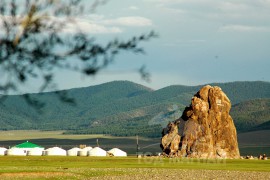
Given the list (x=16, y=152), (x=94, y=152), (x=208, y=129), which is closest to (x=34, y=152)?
(x=16, y=152)

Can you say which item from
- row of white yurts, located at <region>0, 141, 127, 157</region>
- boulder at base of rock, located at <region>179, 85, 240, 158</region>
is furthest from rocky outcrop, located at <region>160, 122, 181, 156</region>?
row of white yurts, located at <region>0, 141, 127, 157</region>

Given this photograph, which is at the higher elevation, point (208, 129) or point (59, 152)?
point (208, 129)

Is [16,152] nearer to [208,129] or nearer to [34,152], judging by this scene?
[34,152]

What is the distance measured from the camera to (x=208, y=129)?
110 meters

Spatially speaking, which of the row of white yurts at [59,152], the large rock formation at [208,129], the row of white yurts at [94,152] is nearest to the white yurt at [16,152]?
the row of white yurts at [59,152]

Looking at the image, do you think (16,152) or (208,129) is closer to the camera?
(208,129)

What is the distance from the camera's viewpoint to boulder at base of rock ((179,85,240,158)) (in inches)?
4241

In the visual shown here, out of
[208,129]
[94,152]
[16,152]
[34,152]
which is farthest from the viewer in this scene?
[16,152]

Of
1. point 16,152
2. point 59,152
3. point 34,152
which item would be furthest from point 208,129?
point 16,152

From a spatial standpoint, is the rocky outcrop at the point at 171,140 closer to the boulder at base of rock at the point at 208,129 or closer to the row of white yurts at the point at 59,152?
the boulder at base of rock at the point at 208,129

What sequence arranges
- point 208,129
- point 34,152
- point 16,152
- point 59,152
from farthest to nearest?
point 16,152 < point 59,152 < point 34,152 < point 208,129

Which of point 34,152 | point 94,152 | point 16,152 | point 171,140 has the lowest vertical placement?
point 94,152

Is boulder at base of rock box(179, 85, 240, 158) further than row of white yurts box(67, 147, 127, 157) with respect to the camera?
No

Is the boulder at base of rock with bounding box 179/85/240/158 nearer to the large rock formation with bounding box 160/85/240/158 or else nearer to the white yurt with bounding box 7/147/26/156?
the large rock formation with bounding box 160/85/240/158
